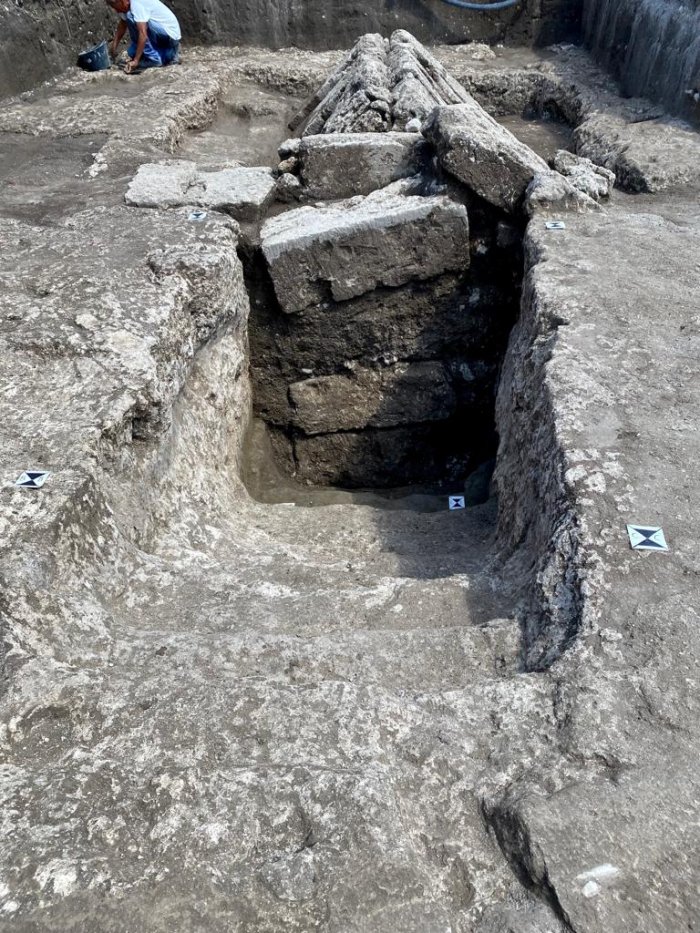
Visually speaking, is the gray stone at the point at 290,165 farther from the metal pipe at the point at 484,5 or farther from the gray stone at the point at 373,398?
the metal pipe at the point at 484,5

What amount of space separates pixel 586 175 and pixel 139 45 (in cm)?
442

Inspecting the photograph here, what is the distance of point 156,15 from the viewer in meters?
6.52

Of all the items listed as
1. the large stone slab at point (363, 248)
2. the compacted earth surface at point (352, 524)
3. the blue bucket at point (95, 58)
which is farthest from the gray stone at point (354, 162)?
the blue bucket at point (95, 58)

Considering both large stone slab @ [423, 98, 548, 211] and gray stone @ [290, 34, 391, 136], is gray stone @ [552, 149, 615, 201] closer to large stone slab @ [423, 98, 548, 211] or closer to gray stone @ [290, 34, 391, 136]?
large stone slab @ [423, 98, 548, 211]

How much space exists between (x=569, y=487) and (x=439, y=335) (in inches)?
86.3

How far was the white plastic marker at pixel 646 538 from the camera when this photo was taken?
6.50 feet

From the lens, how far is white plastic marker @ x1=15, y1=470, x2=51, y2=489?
7.39ft

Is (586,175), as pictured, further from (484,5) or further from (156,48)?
(156,48)

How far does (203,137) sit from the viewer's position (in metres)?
5.78

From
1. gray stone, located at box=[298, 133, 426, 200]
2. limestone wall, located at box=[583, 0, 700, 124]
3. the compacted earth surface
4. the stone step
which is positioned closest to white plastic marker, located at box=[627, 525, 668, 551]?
the compacted earth surface

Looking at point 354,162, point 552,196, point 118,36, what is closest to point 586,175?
point 552,196

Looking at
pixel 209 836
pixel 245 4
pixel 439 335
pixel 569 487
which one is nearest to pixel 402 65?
pixel 439 335

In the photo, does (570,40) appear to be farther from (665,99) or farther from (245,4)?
(245,4)

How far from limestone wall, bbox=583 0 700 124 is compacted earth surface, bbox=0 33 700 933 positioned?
29 cm
